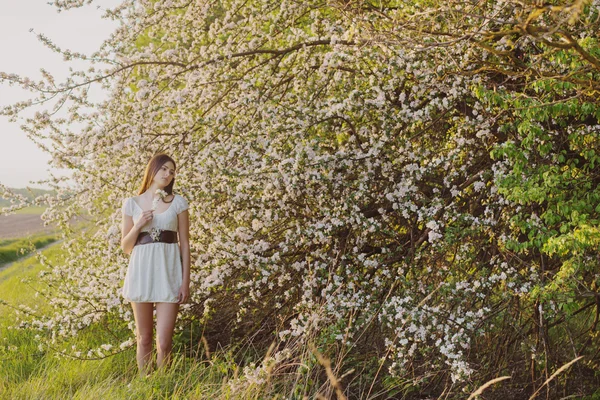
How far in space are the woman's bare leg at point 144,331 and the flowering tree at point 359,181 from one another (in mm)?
597

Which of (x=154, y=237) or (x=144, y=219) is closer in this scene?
(x=144, y=219)

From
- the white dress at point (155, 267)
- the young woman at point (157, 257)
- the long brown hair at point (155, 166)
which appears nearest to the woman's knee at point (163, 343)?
the young woman at point (157, 257)

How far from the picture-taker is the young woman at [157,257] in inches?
223

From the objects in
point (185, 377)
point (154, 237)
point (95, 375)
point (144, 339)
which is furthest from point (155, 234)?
point (95, 375)

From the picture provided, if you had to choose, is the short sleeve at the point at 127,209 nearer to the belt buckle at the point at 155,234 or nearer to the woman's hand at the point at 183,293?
the belt buckle at the point at 155,234

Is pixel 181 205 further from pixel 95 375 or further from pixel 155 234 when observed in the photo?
pixel 95 375

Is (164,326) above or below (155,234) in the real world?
below

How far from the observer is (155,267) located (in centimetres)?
569

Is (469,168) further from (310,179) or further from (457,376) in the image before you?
(457,376)

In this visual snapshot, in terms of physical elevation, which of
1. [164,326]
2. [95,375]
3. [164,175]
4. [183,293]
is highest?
[164,175]

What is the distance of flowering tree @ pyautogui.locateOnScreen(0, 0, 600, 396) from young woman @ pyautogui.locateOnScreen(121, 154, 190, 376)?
715 millimetres

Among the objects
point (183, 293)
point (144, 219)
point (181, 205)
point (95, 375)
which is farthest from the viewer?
point (95, 375)

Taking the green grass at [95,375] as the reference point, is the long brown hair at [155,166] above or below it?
above

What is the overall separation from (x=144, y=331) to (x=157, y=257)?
2.00 feet
